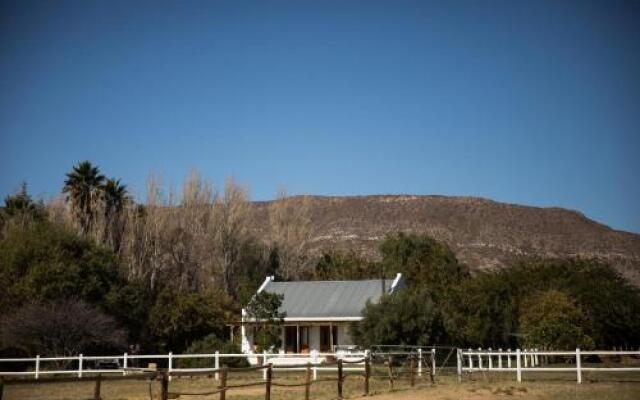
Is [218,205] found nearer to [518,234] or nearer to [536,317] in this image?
[536,317]

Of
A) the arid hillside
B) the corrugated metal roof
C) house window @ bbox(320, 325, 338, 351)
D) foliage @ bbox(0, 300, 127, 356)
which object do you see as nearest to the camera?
foliage @ bbox(0, 300, 127, 356)

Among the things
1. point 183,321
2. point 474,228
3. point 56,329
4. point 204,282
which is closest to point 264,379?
point 56,329

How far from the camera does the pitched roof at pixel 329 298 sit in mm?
39469

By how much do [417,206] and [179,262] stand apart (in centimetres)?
6864

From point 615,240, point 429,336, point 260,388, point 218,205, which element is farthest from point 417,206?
point 260,388

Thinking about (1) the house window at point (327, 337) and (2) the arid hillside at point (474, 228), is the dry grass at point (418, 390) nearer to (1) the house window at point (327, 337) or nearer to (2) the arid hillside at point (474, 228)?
(1) the house window at point (327, 337)

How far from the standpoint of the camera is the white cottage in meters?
39.1

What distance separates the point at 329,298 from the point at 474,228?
219 feet

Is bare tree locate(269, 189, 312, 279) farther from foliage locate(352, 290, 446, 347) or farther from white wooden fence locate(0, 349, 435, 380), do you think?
foliage locate(352, 290, 446, 347)

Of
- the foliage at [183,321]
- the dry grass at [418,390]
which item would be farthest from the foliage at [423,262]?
the dry grass at [418,390]

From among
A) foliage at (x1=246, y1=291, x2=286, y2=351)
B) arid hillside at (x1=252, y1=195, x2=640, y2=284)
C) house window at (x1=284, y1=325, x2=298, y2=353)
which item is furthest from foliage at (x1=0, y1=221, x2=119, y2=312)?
arid hillside at (x1=252, y1=195, x2=640, y2=284)

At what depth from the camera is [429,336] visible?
32844mm

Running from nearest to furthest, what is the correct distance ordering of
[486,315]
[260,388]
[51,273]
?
[260,388]
[51,273]
[486,315]

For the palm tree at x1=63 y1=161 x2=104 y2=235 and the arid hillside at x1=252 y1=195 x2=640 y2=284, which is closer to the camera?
the palm tree at x1=63 y1=161 x2=104 y2=235
